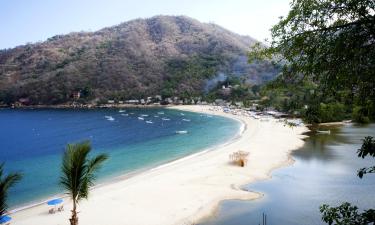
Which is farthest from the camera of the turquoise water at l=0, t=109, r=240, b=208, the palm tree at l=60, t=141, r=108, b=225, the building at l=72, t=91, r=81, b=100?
the building at l=72, t=91, r=81, b=100

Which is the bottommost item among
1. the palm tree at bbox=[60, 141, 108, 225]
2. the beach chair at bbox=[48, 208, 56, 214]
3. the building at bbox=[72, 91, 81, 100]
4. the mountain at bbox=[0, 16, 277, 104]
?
the beach chair at bbox=[48, 208, 56, 214]

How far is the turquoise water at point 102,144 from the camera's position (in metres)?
33.1

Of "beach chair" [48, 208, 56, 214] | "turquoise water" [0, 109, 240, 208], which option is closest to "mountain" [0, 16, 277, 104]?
"turquoise water" [0, 109, 240, 208]

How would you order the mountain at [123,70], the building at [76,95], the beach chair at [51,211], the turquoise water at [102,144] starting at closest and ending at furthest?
the beach chair at [51,211]
the turquoise water at [102,144]
the building at [76,95]
the mountain at [123,70]

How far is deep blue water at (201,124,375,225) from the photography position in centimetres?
2081

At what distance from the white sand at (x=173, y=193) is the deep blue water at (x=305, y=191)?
1363mm

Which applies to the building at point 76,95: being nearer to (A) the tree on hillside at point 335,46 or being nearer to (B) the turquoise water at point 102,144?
(B) the turquoise water at point 102,144

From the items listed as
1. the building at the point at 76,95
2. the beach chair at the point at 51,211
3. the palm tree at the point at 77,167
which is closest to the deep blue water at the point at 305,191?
the palm tree at the point at 77,167

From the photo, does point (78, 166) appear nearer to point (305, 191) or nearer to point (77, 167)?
point (77, 167)

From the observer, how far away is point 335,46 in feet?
17.7

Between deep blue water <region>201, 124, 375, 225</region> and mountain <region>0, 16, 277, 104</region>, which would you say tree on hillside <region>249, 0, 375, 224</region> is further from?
mountain <region>0, 16, 277, 104</region>

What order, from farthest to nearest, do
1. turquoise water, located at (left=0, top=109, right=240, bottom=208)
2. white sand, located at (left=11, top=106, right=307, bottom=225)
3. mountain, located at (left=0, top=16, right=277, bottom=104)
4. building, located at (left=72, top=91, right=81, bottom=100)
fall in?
mountain, located at (left=0, top=16, right=277, bottom=104) < building, located at (left=72, top=91, right=81, bottom=100) < turquoise water, located at (left=0, top=109, right=240, bottom=208) < white sand, located at (left=11, top=106, right=307, bottom=225)

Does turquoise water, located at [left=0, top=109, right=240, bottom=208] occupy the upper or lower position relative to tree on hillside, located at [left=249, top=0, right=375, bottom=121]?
lower

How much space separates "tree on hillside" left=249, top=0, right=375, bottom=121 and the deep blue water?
10370mm
